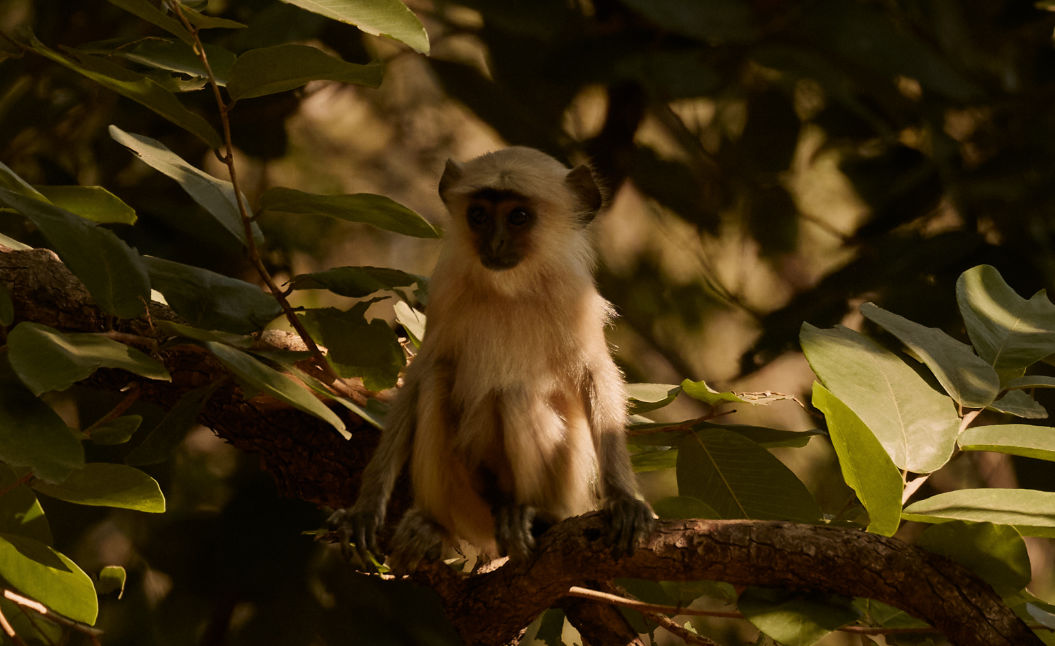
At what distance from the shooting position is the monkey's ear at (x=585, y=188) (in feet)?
10.7

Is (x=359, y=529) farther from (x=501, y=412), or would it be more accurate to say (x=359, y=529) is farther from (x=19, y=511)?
(x=19, y=511)

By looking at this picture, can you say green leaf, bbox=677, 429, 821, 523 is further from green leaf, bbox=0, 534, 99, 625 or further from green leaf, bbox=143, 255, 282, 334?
green leaf, bbox=0, 534, 99, 625

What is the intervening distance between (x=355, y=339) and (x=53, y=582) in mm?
786

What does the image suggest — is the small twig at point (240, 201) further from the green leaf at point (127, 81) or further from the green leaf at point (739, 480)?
the green leaf at point (739, 480)

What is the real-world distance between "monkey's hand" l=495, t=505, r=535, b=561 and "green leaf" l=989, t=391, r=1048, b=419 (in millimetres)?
989

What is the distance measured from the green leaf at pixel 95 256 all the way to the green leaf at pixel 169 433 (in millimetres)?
259

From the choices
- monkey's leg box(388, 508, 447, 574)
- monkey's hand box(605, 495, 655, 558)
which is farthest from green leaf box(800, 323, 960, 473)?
monkey's leg box(388, 508, 447, 574)

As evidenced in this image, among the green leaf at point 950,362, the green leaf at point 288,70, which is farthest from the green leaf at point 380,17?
the green leaf at point 950,362

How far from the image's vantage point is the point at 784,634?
69.8 inches

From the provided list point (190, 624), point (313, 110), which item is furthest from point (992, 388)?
point (313, 110)

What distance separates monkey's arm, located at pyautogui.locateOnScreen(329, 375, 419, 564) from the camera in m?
2.52

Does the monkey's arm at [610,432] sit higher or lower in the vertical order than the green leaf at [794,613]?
lower

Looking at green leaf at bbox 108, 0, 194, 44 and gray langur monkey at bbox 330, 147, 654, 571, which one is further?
gray langur monkey at bbox 330, 147, 654, 571

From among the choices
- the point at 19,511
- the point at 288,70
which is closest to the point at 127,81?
the point at 288,70
